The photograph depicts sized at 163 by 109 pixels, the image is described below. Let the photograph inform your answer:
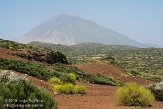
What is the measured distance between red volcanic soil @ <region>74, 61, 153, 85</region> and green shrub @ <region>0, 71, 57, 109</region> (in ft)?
93.9

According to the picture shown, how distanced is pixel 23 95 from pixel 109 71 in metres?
33.6

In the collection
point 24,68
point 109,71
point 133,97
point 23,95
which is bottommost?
point 109,71

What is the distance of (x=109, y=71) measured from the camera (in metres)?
44.8

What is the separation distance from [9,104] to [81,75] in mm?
22188

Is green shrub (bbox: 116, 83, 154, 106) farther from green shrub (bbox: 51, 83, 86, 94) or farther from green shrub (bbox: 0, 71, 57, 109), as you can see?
green shrub (bbox: 0, 71, 57, 109)

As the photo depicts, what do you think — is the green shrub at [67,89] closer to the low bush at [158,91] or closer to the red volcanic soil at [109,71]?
the low bush at [158,91]

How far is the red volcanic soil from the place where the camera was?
4203 centimetres

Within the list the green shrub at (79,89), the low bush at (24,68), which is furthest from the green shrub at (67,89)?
the low bush at (24,68)

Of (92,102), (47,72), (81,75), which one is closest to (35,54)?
(81,75)

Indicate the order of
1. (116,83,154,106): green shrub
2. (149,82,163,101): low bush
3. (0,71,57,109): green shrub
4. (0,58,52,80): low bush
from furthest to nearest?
(0,58,52,80): low bush
(149,82,163,101): low bush
(116,83,154,106): green shrub
(0,71,57,109): green shrub

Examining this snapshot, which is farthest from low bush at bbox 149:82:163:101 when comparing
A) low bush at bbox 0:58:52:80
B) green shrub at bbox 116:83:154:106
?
low bush at bbox 0:58:52:80

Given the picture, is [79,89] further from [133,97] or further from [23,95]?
[23,95]

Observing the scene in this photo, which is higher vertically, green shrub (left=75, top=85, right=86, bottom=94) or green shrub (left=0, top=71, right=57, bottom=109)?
green shrub (left=0, top=71, right=57, bottom=109)

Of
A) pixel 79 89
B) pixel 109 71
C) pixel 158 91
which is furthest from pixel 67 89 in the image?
pixel 109 71
